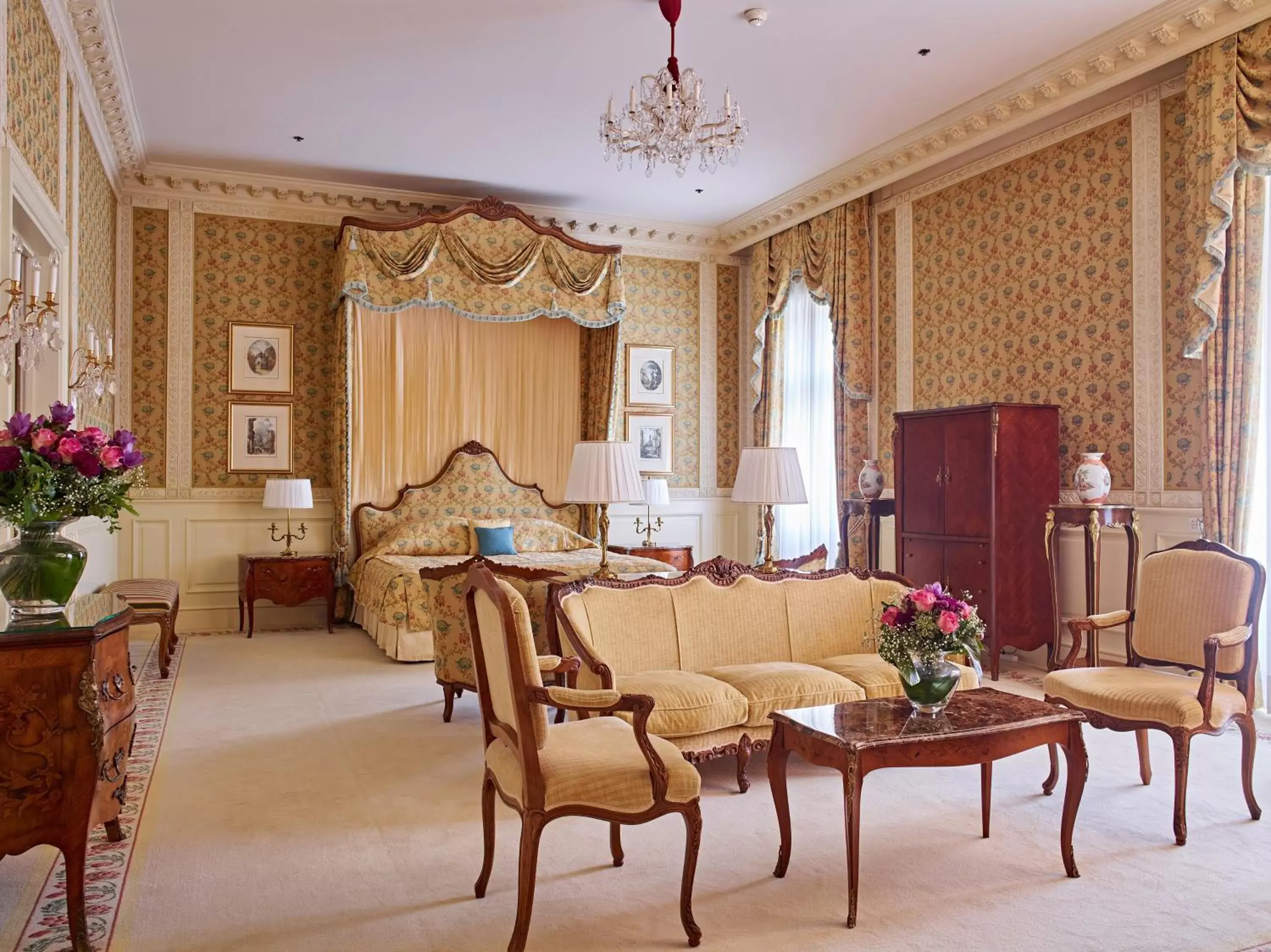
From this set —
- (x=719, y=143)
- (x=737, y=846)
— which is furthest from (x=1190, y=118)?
(x=737, y=846)

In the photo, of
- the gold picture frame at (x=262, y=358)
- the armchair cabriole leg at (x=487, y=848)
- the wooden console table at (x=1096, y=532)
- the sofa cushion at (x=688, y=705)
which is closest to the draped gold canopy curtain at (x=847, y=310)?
the wooden console table at (x=1096, y=532)

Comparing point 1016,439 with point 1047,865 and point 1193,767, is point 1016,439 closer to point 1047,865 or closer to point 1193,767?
point 1193,767

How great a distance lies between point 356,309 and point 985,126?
5.25 m

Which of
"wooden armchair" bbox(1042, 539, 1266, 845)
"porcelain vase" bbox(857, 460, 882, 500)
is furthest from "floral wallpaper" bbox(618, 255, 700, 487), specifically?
"wooden armchair" bbox(1042, 539, 1266, 845)

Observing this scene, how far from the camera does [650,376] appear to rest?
983 centimetres

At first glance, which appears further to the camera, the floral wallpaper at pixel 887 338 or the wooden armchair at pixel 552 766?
the floral wallpaper at pixel 887 338

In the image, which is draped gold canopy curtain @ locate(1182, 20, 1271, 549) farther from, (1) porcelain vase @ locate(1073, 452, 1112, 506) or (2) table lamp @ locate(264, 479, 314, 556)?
(2) table lamp @ locate(264, 479, 314, 556)

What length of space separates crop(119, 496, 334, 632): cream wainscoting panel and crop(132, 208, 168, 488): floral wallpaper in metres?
0.35

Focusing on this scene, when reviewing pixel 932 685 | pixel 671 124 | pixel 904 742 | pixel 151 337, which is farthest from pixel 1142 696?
pixel 151 337

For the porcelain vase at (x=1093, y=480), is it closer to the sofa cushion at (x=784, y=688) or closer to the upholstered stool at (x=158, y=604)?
the sofa cushion at (x=784, y=688)

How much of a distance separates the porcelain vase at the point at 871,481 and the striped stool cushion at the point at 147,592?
16.9 feet

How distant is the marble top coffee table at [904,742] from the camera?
3.00m

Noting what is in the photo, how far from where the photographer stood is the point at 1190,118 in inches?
217

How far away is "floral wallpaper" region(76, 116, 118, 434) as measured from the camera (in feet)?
19.5
